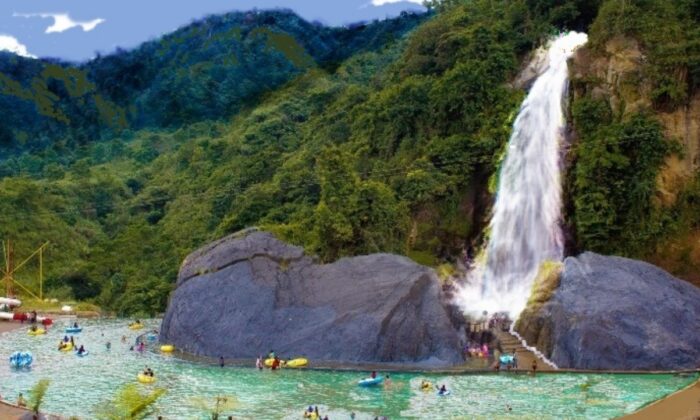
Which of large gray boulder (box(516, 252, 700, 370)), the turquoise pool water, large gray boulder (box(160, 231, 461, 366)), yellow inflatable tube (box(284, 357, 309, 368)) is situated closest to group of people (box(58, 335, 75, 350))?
the turquoise pool water

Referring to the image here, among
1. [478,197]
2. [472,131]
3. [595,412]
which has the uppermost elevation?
[472,131]

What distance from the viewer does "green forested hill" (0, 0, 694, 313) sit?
51.6 meters

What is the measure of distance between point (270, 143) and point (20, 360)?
47.5 meters

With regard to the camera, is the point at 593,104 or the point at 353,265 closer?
the point at 353,265

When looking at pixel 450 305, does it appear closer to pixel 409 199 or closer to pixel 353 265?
pixel 353 265

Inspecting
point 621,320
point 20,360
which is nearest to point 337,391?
point 621,320

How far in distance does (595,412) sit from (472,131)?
26150 mm

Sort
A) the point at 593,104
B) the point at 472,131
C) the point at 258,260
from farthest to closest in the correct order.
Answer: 1. the point at 472,131
2. the point at 593,104
3. the point at 258,260

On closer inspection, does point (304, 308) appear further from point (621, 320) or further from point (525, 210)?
point (621, 320)

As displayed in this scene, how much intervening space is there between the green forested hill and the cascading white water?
135cm

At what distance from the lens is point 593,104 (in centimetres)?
4894

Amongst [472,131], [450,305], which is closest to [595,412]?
[450,305]

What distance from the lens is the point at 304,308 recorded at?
138 feet

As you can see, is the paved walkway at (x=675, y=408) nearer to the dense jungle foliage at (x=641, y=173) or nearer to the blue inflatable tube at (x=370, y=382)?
the blue inflatable tube at (x=370, y=382)
